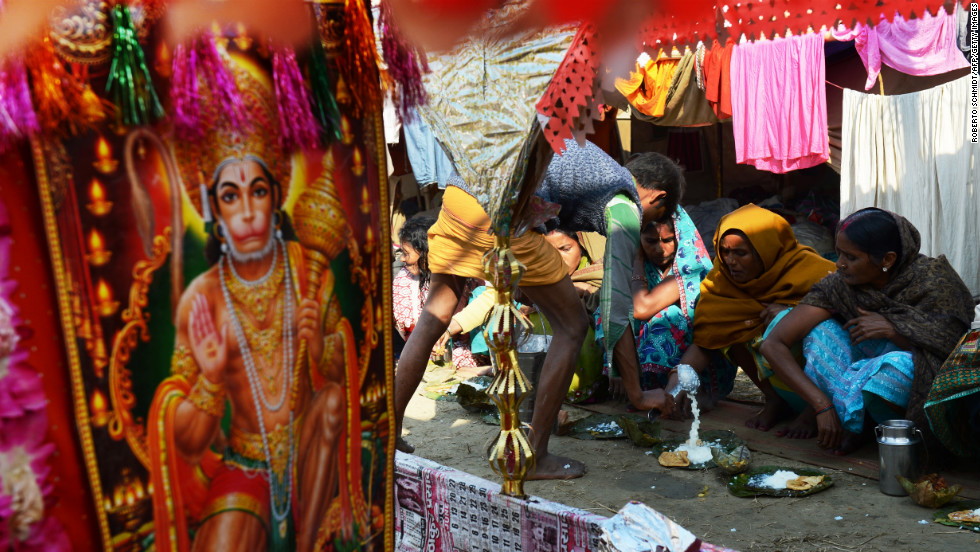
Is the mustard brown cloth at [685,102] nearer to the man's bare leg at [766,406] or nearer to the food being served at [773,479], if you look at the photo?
the man's bare leg at [766,406]

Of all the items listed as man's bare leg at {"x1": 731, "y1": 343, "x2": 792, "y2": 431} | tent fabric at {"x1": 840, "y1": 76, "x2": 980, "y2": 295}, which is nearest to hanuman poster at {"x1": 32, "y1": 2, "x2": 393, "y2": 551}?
man's bare leg at {"x1": 731, "y1": 343, "x2": 792, "y2": 431}

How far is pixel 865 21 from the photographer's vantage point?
186 cm

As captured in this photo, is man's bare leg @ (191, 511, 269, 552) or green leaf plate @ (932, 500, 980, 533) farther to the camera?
green leaf plate @ (932, 500, 980, 533)

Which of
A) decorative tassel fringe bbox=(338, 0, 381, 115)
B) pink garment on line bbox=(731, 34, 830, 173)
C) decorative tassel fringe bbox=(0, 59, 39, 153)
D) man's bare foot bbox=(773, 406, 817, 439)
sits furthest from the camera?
pink garment on line bbox=(731, 34, 830, 173)

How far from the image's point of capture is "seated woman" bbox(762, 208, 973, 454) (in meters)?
3.26

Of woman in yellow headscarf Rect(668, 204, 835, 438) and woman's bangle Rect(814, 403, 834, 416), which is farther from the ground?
woman in yellow headscarf Rect(668, 204, 835, 438)

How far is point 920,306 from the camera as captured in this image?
10.9ft

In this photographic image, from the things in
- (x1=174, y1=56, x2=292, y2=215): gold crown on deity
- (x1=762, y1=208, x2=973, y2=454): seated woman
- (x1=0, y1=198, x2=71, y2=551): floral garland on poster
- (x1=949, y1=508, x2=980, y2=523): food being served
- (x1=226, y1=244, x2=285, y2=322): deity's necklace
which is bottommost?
(x1=949, y1=508, x2=980, y2=523): food being served

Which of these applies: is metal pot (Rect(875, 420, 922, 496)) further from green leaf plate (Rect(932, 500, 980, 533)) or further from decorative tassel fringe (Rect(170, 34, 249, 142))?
decorative tassel fringe (Rect(170, 34, 249, 142))

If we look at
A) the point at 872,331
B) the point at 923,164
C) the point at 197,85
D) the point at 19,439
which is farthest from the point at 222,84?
the point at 923,164

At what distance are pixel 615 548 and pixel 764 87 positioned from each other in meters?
4.83

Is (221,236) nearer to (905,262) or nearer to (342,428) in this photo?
(342,428)

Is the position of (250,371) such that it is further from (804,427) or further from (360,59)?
(804,427)

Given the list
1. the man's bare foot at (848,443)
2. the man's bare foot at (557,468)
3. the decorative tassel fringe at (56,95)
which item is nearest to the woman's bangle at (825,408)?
the man's bare foot at (848,443)
